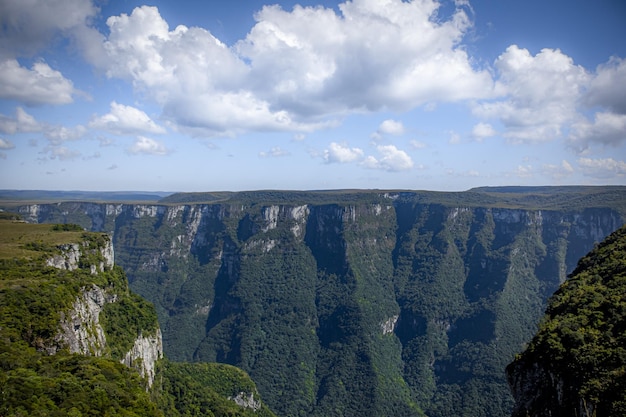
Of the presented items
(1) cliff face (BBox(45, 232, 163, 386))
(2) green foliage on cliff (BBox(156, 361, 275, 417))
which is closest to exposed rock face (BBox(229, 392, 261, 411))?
(2) green foliage on cliff (BBox(156, 361, 275, 417))

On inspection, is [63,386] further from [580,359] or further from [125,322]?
[580,359]

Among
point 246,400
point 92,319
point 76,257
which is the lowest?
point 246,400

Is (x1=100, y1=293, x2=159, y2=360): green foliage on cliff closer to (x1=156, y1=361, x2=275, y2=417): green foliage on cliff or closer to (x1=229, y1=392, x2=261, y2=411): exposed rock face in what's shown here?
(x1=156, y1=361, x2=275, y2=417): green foliage on cliff

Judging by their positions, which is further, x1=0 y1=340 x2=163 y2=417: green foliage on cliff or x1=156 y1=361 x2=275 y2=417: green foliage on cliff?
x1=156 y1=361 x2=275 y2=417: green foliage on cliff

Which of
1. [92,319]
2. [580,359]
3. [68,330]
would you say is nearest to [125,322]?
[92,319]

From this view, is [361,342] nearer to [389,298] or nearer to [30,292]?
[389,298]

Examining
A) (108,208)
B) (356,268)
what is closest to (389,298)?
(356,268)

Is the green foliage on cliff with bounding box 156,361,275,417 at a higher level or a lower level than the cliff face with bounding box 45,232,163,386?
lower

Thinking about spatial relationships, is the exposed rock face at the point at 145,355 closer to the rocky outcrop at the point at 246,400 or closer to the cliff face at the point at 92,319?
the cliff face at the point at 92,319
